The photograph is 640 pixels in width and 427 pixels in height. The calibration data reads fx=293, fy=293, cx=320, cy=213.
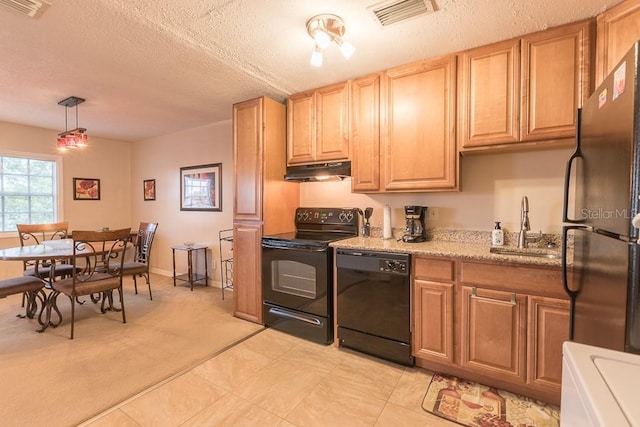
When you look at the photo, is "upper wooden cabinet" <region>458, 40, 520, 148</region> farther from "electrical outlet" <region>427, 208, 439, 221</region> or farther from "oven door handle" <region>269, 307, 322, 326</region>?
"oven door handle" <region>269, 307, 322, 326</region>

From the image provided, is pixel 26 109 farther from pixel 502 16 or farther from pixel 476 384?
pixel 476 384

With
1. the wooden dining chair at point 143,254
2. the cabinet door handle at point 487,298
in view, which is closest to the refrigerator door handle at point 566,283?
the cabinet door handle at point 487,298

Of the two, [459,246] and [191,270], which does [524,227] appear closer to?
[459,246]

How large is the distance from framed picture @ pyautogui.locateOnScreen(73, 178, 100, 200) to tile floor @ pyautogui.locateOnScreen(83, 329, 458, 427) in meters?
4.32

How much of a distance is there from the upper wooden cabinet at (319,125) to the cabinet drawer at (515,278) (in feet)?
4.69

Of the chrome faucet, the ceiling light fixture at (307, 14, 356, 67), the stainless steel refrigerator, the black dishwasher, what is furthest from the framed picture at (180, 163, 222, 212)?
the stainless steel refrigerator

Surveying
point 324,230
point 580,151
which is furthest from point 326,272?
point 580,151

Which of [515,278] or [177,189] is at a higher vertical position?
[177,189]

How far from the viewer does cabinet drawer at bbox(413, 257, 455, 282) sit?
80.0 inches

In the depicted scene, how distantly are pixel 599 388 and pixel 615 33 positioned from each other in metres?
2.14

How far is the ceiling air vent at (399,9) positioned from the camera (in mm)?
1711

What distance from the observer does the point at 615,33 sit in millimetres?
1717

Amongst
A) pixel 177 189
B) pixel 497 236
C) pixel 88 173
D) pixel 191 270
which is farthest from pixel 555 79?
pixel 88 173

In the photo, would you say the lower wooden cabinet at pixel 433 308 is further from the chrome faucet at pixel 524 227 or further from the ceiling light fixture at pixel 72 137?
the ceiling light fixture at pixel 72 137
